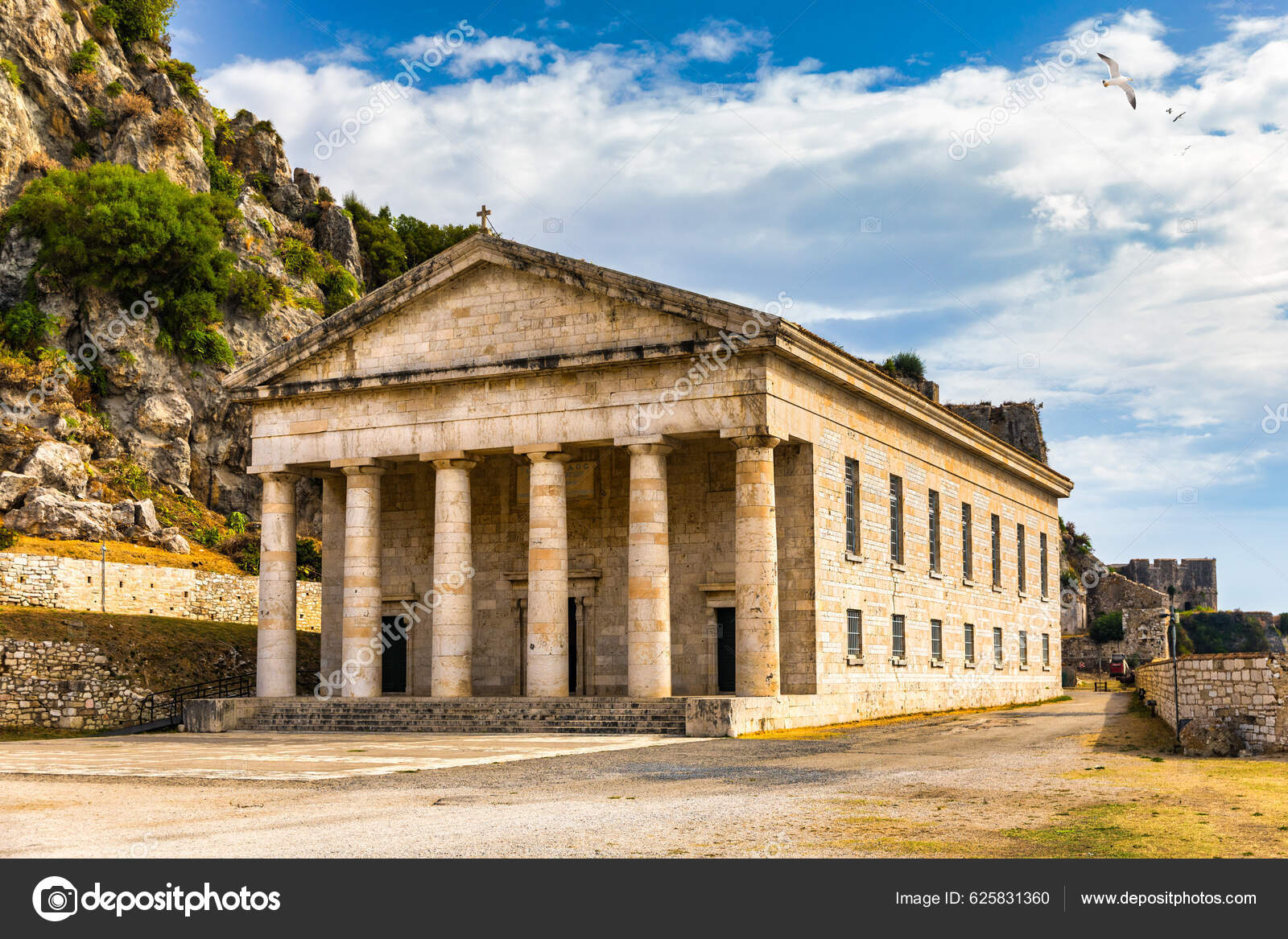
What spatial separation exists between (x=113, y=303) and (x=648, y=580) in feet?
118

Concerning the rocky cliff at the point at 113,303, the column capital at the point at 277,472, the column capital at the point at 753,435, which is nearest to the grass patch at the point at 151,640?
the column capital at the point at 277,472

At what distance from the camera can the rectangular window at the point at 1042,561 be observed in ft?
182

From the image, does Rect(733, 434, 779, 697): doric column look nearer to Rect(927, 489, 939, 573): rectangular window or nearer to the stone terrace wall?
the stone terrace wall

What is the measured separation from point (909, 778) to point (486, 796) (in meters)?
5.53

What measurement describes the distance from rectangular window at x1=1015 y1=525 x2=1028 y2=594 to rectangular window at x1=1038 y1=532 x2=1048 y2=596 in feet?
8.71

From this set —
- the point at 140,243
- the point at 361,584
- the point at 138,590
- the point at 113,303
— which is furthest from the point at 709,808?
the point at 113,303

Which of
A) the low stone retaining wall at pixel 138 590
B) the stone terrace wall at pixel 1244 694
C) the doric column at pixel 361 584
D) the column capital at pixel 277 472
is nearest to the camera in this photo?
the stone terrace wall at pixel 1244 694

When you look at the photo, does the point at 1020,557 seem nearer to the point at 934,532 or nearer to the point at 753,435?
the point at 934,532

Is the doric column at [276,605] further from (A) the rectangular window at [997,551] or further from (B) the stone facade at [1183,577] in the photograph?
(B) the stone facade at [1183,577]

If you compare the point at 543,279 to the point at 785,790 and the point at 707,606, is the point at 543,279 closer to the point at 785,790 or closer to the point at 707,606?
the point at 707,606

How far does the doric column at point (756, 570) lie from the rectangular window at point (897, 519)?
905cm

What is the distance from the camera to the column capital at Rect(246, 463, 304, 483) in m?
36.2
